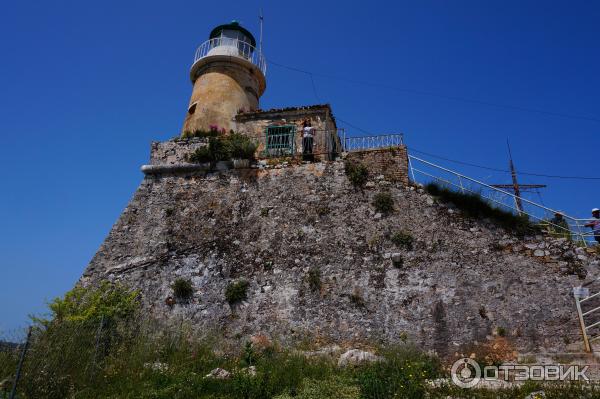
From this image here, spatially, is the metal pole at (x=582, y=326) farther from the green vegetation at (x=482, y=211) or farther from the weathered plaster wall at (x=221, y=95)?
the weathered plaster wall at (x=221, y=95)

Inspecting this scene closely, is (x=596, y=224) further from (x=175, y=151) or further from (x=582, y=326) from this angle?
(x=175, y=151)

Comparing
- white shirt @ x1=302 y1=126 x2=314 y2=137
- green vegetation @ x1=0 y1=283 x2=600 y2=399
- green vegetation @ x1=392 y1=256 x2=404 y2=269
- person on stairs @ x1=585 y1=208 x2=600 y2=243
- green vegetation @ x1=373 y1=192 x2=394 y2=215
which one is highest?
white shirt @ x1=302 y1=126 x2=314 y2=137

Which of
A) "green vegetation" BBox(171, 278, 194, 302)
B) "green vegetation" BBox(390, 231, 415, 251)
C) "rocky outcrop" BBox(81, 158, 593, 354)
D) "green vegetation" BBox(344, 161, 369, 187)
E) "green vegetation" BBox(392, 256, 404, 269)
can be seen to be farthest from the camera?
"green vegetation" BBox(344, 161, 369, 187)

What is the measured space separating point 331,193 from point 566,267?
6.88 m

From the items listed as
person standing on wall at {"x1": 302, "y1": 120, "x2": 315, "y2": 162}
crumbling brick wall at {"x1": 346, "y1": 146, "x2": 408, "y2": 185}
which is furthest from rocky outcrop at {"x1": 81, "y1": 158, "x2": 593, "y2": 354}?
person standing on wall at {"x1": 302, "y1": 120, "x2": 315, "y2": 162}

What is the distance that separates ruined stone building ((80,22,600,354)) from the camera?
39.3ft

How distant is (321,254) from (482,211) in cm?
482

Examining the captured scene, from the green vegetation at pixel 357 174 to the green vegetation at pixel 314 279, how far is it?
3146mm

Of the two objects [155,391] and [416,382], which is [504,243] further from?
[155,391]

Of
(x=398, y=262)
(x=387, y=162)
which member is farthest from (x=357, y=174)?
(x=398, y=262)

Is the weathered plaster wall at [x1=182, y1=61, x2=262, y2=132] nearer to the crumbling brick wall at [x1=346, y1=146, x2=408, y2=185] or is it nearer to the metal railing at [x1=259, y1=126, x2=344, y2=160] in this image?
the metal railing at [x1=259, y1=126, x2=344, y2=160]

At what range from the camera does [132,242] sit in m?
15.7

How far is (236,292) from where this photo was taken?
13711 millimetres

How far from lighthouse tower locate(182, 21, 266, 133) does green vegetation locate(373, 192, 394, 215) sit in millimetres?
7227
